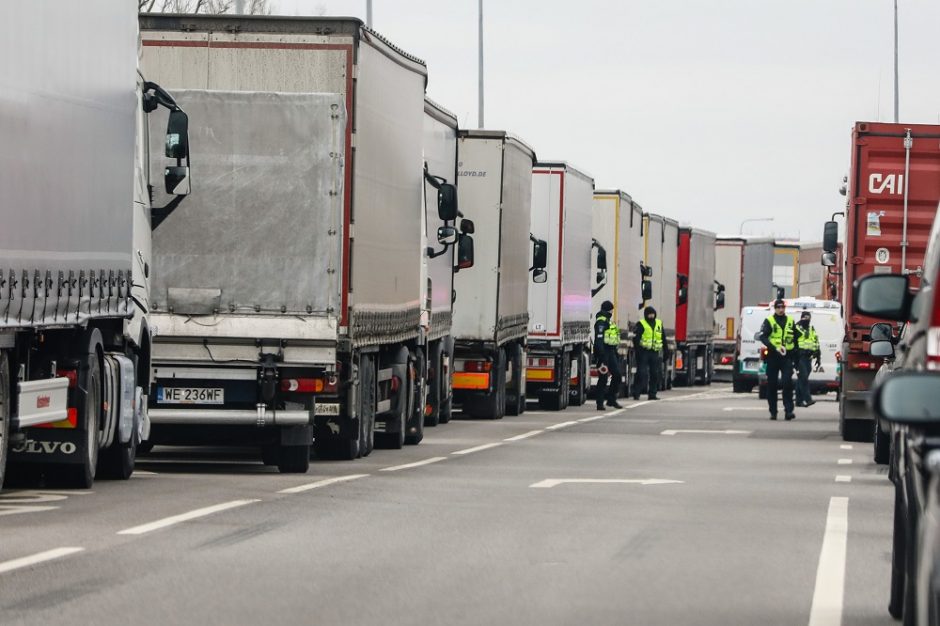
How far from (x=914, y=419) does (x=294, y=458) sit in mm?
13528

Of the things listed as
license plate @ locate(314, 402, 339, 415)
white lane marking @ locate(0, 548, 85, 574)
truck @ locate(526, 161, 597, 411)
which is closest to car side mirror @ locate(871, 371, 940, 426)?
white lane marking @ locate(0, 548, 85, 574)

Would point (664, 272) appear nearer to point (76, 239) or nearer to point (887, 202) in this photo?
point (887, 202)

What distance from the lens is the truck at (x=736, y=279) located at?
203 ft

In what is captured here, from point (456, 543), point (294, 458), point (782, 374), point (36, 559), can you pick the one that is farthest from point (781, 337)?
point (36, 559)

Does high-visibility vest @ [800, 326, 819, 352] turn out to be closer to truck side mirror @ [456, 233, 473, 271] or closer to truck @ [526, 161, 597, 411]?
truck @ [526, 161, 597, 411]

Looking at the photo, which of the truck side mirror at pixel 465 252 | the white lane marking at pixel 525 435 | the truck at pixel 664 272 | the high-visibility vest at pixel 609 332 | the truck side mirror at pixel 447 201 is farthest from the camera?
the truck at pixel 664 272

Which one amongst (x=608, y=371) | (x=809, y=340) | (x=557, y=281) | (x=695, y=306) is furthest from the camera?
(x=695, y=306)

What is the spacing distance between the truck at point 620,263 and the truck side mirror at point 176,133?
2290cm

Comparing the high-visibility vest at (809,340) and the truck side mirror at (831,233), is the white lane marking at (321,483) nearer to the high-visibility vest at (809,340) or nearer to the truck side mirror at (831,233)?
the truck side mirror at (831,233)

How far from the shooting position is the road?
30.4 ft

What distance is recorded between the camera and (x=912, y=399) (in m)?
5.21

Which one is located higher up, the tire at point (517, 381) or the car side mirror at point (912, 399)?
the car side mirror at point (912, 399)

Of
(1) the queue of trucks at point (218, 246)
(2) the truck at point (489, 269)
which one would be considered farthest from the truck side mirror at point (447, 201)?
(2) the truck at point (489, 269)

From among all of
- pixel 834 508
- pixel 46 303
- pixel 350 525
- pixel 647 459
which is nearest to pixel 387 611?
pixel 350 525
